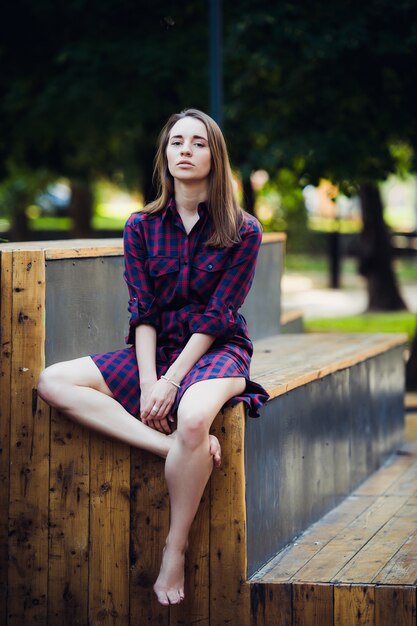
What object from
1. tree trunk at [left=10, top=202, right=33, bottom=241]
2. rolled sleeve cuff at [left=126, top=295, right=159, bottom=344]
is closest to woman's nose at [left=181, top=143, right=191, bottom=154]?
rolled sleeve cuff at [left=126, top=295, right=159, bottom=344]

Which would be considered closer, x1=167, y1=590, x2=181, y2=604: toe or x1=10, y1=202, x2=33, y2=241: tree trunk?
x1=167, y1=590, x2=181, y2=604: toe

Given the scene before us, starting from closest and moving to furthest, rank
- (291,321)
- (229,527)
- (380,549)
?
1. (229,527)
2. (380,549)
3. (291,321)

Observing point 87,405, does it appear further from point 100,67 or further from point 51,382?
point 100,67

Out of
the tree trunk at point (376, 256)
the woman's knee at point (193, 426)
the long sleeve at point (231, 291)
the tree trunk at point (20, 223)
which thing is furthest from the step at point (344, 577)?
the tree trunk at point (20, 223)

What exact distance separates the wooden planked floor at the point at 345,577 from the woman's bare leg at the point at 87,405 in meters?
0.74

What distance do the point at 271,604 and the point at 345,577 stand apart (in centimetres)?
30

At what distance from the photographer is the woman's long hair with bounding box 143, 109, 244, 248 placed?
15.4 ft

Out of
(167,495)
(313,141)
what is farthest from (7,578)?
(313,141)

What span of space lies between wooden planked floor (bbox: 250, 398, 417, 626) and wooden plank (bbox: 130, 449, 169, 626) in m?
0.39

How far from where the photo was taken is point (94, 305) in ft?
17.4

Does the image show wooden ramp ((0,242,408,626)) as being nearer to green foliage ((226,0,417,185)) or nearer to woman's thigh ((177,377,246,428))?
woman's thigh ((177,377,246,428))

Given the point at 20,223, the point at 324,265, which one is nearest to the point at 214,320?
the point at 20,223

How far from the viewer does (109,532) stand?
4.69 m

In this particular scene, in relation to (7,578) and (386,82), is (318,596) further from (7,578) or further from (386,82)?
(386,82)
